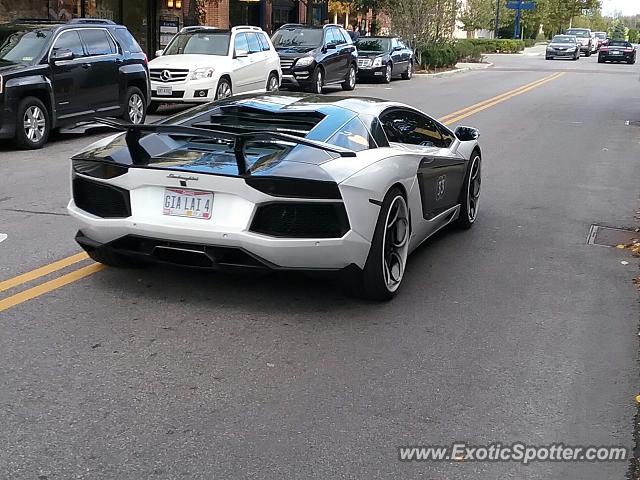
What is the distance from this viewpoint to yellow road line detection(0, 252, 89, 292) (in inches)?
237

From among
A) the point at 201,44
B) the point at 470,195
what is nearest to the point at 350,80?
the point at 201,44

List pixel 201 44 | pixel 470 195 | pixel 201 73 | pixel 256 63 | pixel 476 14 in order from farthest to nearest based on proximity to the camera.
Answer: pixel 476 14
pixel 256 63
pixel 201 44
pixel 201 73
pixel 470 195

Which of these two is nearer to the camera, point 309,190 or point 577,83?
point 309,190

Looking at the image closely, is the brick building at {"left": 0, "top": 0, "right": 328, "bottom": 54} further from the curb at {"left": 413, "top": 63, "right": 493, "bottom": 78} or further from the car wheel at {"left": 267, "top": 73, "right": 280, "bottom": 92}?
the curb at {"left": 413, "top": 63, "right": 493, "bottom": 78}

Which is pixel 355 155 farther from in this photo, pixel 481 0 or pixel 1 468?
pixel 481 0

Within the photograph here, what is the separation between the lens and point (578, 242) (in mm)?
8109

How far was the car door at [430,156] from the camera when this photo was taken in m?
6.69

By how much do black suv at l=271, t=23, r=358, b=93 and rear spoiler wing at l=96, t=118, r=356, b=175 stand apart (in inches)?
681

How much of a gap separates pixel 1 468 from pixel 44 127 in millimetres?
10058

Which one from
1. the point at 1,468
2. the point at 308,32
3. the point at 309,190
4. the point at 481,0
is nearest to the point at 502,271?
the point at 309,190

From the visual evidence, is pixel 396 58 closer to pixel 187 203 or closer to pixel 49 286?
pixel 49 286

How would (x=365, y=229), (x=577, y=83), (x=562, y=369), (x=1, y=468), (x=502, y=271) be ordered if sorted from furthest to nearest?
(x=577, y=83) < (x=502, y=271) < (x=365, y=229) < (x=562, y=369) < (x=1, y=468)

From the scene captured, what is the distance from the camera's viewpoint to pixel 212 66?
17.9 metres

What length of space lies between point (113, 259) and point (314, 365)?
2094 millimetres
